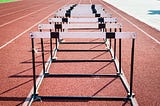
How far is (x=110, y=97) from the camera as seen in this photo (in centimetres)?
554

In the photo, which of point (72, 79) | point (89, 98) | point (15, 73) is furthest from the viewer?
point (15, 73)

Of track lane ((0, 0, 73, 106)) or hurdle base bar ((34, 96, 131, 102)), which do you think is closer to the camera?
hurdle base bar ((34, 96, 131, 102))

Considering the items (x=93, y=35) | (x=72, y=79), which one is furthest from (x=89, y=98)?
(x=72, y=79)

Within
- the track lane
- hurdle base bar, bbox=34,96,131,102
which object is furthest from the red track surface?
hurdle base bar, bbox=34,96,131,102

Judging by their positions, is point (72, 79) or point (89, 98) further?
point (72, 79)

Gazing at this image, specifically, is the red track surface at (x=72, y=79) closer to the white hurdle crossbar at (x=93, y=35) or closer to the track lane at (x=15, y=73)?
the track lane at (x=15, y=73)

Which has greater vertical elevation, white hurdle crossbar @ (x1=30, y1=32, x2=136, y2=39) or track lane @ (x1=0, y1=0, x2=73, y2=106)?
white hurdle crossbar @ (x1=30, y1=32, x2=136, y2=39)

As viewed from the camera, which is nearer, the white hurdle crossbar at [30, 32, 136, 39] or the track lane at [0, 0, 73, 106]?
the white hurdle crossbar at [30, 32, 136, 39]

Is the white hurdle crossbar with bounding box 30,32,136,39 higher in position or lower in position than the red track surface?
higher

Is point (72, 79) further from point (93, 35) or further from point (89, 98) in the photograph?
point (93, 35)

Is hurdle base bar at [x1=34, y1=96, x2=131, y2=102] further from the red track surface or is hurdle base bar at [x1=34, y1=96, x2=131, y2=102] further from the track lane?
the track lane

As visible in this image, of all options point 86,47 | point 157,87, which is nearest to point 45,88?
point 157,87

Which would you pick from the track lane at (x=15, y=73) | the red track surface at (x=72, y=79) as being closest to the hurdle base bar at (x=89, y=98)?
the red track surface at (x=72, y=79)

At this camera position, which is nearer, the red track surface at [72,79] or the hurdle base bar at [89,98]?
the hurdle base bar at [89,98]
